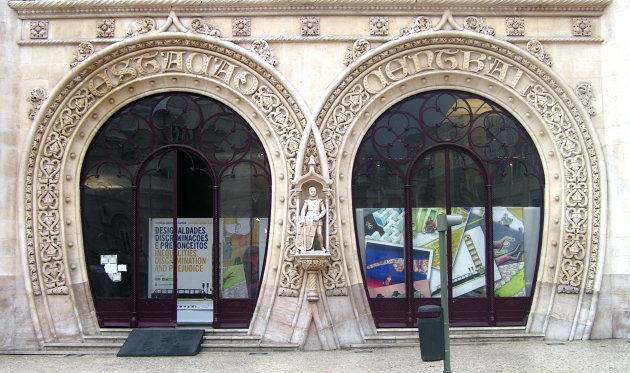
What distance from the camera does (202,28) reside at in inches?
498

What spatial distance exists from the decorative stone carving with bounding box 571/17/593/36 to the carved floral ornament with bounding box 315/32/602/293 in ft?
3.08

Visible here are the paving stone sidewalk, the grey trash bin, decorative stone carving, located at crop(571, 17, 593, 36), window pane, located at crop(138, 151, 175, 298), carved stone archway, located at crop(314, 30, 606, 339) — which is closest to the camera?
the grey trash bin

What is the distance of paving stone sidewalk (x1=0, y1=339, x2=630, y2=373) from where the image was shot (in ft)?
33.8

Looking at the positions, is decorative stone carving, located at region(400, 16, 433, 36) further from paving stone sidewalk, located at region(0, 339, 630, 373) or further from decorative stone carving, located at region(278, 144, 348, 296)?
paving stone sidewalk, located at region(0, 339, 630, 373)

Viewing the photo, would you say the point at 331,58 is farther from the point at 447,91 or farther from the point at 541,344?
the point at 541,344

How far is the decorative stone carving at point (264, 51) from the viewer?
41.3 ft

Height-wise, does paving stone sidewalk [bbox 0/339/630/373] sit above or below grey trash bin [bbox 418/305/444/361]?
below

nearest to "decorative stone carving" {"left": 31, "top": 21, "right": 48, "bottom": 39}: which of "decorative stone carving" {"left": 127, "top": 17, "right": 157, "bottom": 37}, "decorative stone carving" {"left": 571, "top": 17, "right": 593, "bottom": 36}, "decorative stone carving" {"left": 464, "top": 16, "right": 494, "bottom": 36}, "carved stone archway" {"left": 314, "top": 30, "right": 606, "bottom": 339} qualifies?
"decorative stone carving" {"left": 127, "top": 17, "right": 157, "bottom": 37}

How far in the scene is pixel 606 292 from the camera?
40.6ft

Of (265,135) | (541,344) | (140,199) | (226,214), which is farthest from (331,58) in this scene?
(541,344)

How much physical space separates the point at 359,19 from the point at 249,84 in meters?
2.27

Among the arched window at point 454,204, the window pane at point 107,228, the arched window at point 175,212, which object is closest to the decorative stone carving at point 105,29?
the arched window at point 175,212

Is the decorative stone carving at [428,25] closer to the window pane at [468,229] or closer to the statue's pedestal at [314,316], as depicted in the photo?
the window pane at [468,229]

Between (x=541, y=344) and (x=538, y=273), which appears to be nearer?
(x=541, y=344)
